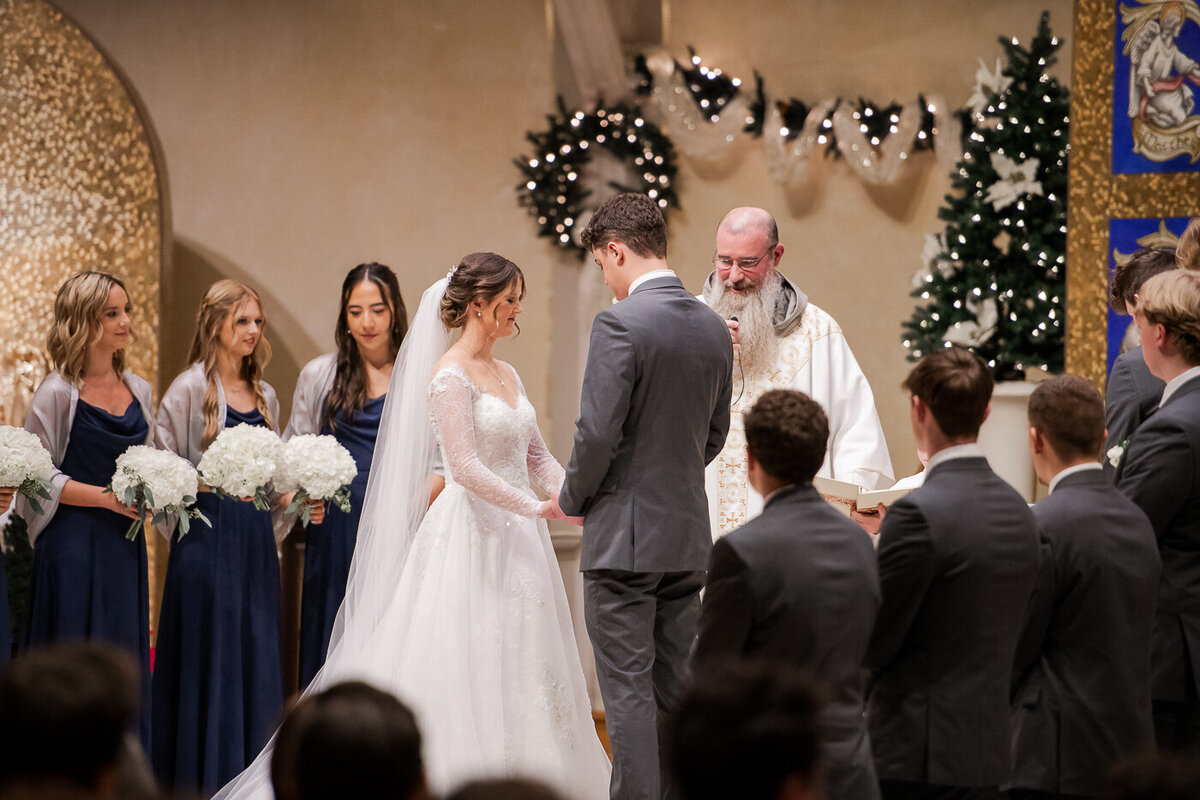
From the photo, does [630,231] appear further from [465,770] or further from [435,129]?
[435,129]

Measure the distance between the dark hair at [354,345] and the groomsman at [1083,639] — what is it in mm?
3432

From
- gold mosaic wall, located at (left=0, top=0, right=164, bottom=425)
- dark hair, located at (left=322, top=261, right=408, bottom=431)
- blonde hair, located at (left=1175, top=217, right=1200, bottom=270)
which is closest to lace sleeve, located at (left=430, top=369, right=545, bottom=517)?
dark hair, located at (left=322, top=261, right=408, bottom=431)

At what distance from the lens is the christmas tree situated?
21.2 ft

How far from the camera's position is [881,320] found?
7309 mm

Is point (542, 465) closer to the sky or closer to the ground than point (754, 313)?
closer to the ground

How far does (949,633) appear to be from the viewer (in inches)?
104

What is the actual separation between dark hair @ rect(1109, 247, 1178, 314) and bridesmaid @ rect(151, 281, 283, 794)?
3.37 metres

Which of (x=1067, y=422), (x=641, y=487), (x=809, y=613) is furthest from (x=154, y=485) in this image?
(x=1067, y=422)

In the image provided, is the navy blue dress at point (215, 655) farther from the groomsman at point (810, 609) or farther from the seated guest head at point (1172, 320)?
the seated guest head at point (1172, 320)

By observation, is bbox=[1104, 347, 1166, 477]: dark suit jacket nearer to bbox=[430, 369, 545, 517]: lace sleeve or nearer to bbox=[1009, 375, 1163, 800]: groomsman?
bbox=[1009, 375, 1163, 800]: groomsman

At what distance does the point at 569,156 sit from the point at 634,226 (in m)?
3.19

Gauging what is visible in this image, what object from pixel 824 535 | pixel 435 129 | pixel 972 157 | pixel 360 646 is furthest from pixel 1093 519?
pixel 435 129

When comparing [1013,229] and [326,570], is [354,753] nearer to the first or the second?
[326,570]

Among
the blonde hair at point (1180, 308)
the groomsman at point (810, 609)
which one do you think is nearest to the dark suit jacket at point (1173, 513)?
the blonde hair at point (1180, 308)
